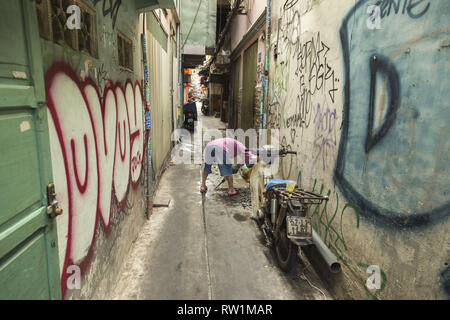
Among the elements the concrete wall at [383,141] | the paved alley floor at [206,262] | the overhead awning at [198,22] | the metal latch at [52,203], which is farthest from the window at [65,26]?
the overhead awning at [198,22]

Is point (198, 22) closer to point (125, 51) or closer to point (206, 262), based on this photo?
point (125, 51)

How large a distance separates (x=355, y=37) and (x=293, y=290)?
283cm

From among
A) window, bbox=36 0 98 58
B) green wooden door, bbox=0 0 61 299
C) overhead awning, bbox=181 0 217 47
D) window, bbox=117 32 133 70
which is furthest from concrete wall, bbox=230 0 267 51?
green wooden door, bbox=0 0 61 299

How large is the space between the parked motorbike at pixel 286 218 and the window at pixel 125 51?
7.32ft

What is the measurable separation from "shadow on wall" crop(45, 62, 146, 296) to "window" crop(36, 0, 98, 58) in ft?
0.62

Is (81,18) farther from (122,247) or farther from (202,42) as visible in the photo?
(202,42)

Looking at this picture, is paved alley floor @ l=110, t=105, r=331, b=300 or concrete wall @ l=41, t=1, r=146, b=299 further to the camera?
paved alley floor @ l=110, t=105, r=331, b=300

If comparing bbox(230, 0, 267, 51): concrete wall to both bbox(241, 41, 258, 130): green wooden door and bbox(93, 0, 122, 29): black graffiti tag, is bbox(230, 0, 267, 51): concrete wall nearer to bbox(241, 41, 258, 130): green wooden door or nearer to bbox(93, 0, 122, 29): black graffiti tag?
bbox(241, 41, 258, 130): green wooden door

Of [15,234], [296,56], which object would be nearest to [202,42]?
[296,56]

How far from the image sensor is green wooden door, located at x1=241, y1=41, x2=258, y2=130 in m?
8.99

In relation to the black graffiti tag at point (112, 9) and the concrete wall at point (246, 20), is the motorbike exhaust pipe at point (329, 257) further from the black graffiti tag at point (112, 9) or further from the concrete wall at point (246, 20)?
the concrete wall at point (246, 20)

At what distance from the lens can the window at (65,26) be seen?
1598 millimetres

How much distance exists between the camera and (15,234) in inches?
51.9
